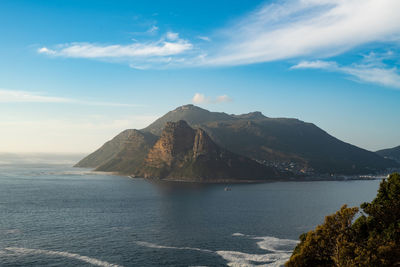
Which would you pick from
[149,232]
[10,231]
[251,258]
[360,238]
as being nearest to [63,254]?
[149,232]

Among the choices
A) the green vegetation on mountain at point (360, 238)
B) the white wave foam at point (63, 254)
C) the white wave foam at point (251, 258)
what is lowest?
the white wave foam at point (63, 254)

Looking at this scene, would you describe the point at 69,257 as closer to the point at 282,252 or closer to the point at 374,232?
the point at 282,252

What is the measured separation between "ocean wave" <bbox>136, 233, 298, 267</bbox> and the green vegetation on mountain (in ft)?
66.2

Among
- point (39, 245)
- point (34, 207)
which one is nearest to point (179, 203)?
point (34, 207)

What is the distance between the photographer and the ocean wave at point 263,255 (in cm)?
7874

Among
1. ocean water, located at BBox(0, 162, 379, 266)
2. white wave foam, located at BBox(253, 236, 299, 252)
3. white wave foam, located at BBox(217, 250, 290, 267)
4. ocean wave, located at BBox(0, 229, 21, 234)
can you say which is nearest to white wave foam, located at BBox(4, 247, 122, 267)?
ocean water, located at BBox(0, 162, 379, 266)

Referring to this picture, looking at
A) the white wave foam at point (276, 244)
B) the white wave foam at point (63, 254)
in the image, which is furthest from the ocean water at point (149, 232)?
the white wave foam at point (276, 244)

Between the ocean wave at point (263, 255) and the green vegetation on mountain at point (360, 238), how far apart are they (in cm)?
2017

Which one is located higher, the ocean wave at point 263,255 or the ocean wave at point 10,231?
the ocean wave at point 263,255

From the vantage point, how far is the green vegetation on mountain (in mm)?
48000

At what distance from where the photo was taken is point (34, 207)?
156 metres

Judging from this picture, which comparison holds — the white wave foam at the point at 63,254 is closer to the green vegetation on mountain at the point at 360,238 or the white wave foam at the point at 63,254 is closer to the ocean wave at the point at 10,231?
the ocean wave at the point at 10,231

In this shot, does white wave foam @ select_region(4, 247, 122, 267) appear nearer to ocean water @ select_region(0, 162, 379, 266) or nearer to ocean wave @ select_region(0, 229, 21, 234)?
ocean water @ select_region(0, 162, 379, 266)

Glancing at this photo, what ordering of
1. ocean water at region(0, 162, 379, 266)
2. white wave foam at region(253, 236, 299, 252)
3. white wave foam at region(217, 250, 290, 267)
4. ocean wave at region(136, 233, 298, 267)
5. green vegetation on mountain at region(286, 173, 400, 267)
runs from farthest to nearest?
white wave foam at region(253, 236, 299, 252) → ocean water at region(0, 162, 379, 266) → ocean wave at region(136, 233, 298, 267) → white wave foam at region(217, 250, 290, 267) → green vegetation on mountain at region(286, 173, 400, 267)
